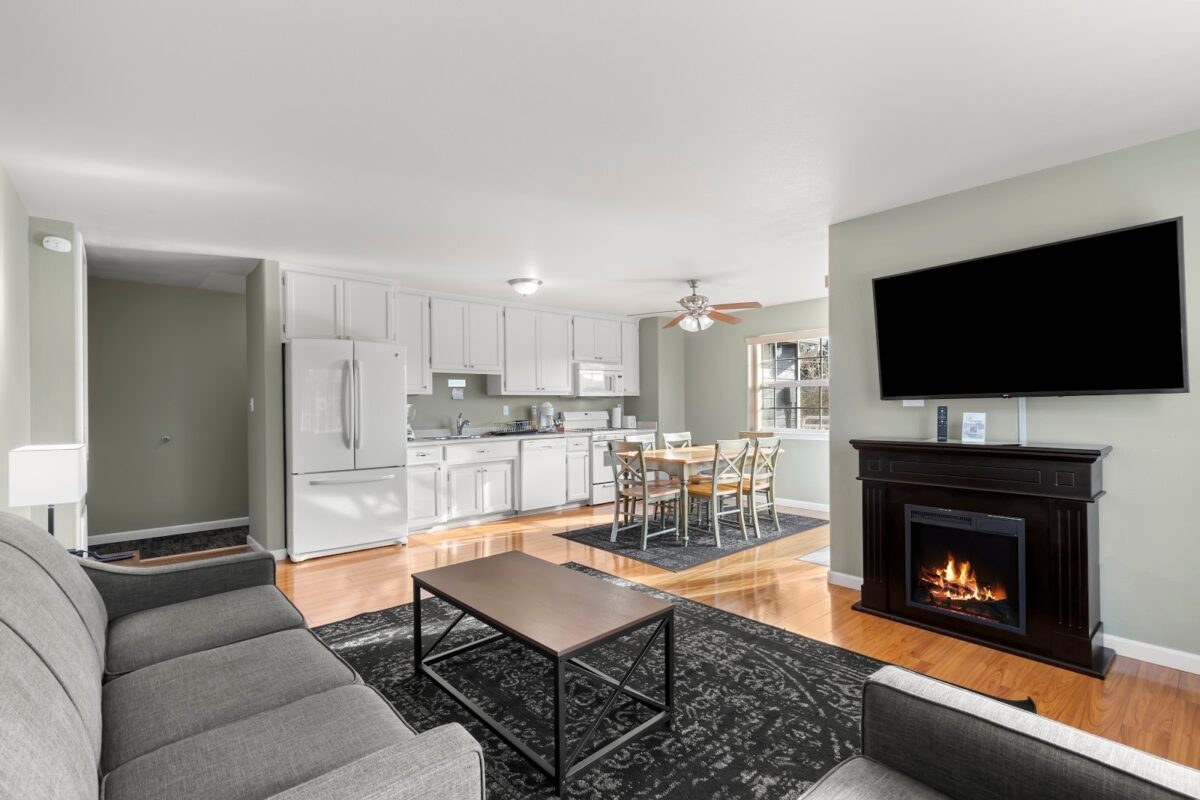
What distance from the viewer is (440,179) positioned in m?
2.98

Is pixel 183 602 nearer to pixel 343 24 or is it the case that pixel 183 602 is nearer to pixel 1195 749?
pixel 343 24

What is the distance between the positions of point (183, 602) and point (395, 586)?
178cm

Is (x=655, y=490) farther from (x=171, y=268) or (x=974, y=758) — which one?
(x=171, y=268)

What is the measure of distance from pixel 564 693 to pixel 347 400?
3.64m

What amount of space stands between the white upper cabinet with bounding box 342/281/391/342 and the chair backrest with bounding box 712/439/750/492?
320 centimetres

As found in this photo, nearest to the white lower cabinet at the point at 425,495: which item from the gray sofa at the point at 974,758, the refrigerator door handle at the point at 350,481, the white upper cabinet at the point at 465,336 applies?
the refrigerator door handle at the point at 350,481

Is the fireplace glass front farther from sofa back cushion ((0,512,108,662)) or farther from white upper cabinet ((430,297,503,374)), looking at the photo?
white upper cabinet ((430,297,503,374))

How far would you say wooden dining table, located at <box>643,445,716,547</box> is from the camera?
5.05 meters

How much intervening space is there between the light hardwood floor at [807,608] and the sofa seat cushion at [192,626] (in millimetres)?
1179

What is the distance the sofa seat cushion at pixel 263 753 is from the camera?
3.89 feet

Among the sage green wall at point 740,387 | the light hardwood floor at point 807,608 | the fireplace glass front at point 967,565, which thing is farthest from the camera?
the sage green wall at point 740,387

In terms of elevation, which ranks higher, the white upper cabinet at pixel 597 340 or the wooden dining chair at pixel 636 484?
the white upper cabinet at pixel 597 340

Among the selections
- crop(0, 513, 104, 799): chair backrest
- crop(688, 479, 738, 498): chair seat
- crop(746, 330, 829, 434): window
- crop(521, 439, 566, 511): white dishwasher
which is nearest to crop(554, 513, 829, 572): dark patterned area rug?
crop(688, 479, 738, 498): chair seat

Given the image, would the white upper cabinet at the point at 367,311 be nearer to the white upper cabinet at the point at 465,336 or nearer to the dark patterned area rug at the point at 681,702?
the white upper cabinet at the point at 465,336
